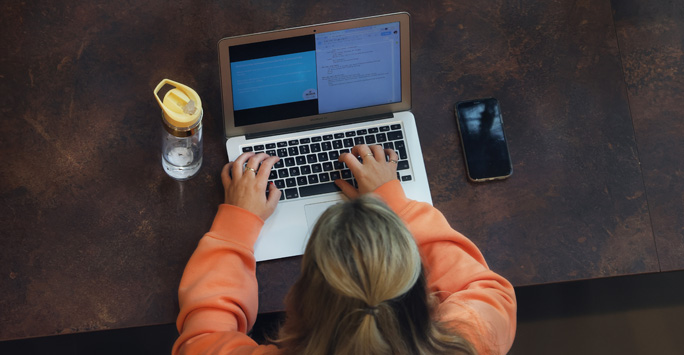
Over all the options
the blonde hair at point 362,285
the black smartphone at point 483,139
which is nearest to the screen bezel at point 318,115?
the black smartphone at point 483,139

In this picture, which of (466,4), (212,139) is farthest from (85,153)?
(466,4)

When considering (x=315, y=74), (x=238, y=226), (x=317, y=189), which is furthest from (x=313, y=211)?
(x=315, y=74)

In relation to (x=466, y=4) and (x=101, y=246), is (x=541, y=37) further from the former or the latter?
(x=101, y=246)

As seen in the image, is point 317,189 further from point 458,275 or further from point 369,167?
point 458,275

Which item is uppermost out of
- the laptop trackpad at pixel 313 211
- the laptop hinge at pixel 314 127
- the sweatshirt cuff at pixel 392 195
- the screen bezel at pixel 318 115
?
the screen bezel at pixel 318 115

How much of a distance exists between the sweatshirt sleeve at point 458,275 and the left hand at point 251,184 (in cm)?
21

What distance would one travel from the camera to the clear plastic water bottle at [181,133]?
3.21ft

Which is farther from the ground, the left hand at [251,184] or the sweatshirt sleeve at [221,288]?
the left hand at [251,184]

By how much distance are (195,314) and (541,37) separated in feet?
2.87

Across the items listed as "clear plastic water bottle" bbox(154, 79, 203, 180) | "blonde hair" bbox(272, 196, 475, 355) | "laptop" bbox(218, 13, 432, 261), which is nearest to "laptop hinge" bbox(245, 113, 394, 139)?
"laptop" bbox(218, 13, 432, 261)

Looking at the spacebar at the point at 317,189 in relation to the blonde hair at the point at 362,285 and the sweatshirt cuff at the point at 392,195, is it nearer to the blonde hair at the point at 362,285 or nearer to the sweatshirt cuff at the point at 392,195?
the sweatshirt cuff at the point at 392,195

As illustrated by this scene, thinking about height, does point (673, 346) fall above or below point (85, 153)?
below

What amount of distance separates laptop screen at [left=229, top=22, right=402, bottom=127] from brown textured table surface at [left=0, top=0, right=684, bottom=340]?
0.10 metres

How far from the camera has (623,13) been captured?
1215 millimetres
